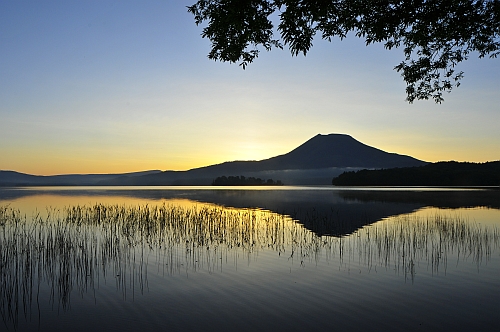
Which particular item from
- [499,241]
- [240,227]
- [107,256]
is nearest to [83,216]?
[240,227]

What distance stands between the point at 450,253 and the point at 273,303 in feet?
28.3

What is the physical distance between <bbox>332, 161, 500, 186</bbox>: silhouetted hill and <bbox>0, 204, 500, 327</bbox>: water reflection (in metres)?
120

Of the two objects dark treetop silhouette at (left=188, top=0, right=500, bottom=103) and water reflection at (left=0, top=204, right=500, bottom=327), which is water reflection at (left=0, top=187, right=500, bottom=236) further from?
dark treetop silhouette at (left=188, top=0, right=500, bottom=103)

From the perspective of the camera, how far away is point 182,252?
14.8 m

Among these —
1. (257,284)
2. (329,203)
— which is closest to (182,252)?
(257,284)

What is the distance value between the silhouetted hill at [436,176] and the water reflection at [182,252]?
120m

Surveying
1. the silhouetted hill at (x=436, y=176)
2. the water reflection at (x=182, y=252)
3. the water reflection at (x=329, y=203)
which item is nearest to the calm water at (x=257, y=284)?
the water reflection at (x=182, y=252)

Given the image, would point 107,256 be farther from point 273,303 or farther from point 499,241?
point 499,241

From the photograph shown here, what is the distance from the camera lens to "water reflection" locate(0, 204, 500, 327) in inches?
399

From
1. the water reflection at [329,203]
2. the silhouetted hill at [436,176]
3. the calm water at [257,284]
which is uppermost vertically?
the silhouetted hill at [436,176]

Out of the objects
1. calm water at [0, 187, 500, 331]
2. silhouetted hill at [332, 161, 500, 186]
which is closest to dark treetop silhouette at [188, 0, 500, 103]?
calm water at [0, 187, 500, 331]

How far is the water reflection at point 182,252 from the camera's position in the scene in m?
10.1

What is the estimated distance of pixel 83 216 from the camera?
25.8 meters

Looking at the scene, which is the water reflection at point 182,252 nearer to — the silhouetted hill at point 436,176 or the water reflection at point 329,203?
the water reflection at point 329,203
